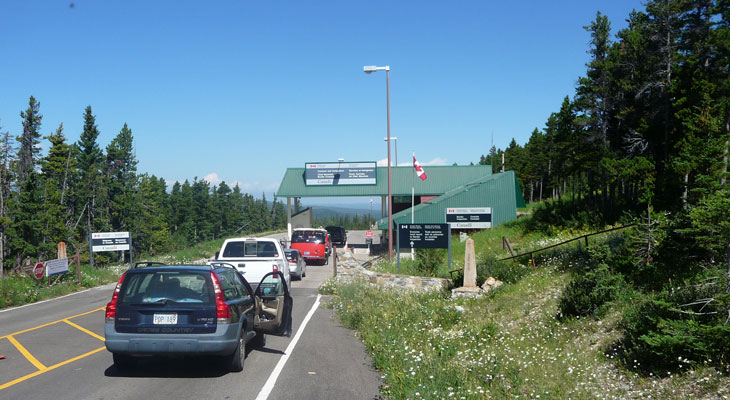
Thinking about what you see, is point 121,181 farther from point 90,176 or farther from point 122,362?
point 122,362

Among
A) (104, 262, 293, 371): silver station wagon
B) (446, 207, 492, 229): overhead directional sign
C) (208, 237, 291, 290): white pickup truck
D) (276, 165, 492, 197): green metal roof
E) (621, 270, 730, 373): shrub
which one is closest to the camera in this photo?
(621, 270, 730, 373): shrub

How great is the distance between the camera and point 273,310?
396 inches

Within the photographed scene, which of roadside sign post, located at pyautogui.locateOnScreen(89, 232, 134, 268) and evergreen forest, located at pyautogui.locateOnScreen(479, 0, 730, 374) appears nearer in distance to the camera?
evergreen forest, located at pyautogui.locateOnScreen(479, 0, 730, 374)

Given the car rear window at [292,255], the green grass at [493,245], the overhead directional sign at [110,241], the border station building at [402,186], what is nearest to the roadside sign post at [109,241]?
the overhead directional sign at [110,241]

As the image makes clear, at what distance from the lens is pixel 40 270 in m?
20.1

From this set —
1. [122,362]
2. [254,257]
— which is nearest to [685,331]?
[122,362]

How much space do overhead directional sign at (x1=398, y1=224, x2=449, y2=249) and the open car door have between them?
11.7 m

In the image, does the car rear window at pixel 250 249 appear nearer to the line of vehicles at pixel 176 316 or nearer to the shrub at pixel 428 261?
the shrub at pixel 428 261

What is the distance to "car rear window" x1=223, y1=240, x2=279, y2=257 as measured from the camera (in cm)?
1666

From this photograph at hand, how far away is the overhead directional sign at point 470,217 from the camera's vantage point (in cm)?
3538

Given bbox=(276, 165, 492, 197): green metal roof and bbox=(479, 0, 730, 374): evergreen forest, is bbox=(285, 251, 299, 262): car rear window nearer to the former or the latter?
bbox=(479, 0, 730, 374): evergreen forest

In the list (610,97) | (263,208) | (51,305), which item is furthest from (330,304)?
(263,208)

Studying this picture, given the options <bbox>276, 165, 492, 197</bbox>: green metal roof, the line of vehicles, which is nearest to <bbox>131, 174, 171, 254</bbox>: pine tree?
<bbox>276, 165, 492, 197</bbox>: green metal roof

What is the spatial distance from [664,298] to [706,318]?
2.98ft
